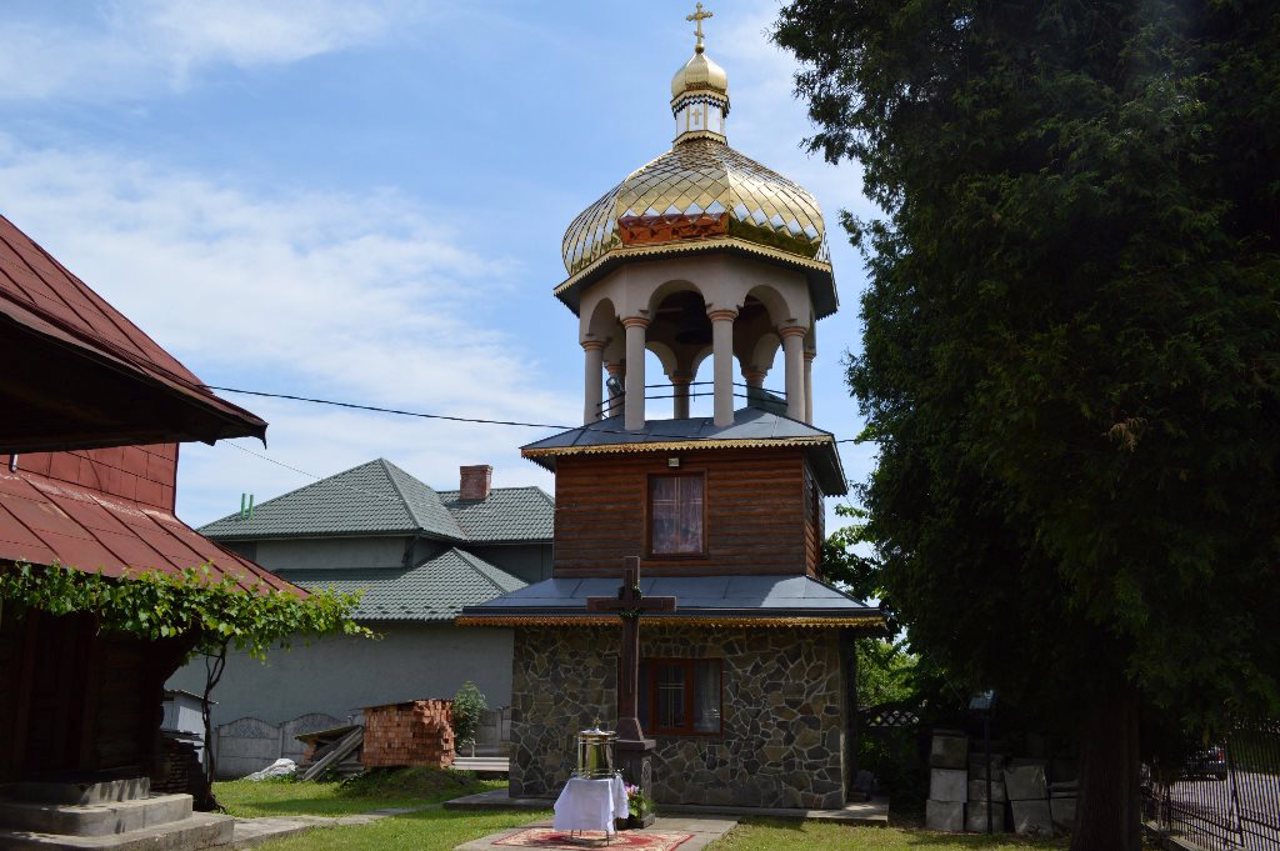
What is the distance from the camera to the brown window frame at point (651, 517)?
17.2 metres

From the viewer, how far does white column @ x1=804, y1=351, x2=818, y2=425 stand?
1964cm

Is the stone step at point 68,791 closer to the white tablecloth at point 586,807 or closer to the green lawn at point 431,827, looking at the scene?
the green lawn at point 431,827

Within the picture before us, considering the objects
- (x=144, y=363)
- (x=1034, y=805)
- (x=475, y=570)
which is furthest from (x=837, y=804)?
(x=144, y=363)

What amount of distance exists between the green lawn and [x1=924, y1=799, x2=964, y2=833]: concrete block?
2.25ft

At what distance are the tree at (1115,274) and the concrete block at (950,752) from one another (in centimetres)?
603

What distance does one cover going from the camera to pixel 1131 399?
786 cm

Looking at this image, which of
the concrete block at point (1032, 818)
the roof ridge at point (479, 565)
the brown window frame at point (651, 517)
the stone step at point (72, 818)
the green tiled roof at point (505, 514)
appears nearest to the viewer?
the stone step at point (72, 818)

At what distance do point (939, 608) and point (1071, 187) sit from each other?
5.82 m

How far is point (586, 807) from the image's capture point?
1152 centimetres

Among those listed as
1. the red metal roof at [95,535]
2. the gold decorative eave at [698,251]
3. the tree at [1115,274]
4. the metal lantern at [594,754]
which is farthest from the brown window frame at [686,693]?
the red metal roof at [95,535]

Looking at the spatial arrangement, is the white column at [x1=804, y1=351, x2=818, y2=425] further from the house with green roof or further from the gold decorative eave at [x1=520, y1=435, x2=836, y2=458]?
the house with green roof

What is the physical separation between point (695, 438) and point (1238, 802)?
8.56 metres

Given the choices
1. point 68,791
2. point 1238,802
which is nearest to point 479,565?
point 68,791

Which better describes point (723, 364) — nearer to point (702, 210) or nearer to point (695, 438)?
point (695, 438)
